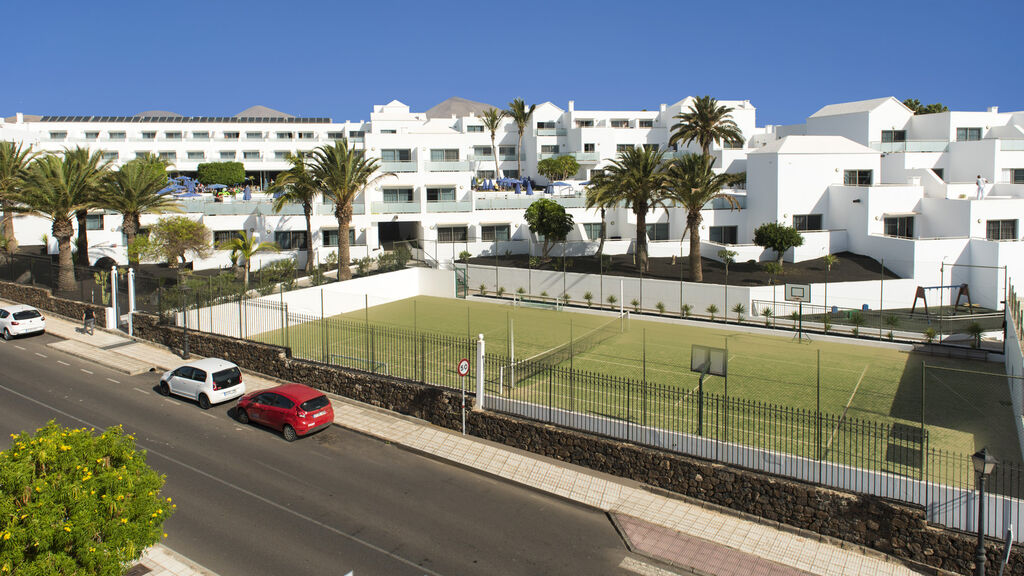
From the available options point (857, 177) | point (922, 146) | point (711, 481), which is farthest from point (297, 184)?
point (922, 146)

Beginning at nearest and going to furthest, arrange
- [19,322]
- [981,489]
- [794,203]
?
[981,489], [19,322], [794,203]

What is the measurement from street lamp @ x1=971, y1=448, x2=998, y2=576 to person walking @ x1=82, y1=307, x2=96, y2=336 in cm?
3394

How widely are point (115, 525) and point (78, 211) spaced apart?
109 feet

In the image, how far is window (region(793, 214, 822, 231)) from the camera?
4969 centimetres

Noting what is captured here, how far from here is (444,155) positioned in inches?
2381

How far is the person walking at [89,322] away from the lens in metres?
31.2

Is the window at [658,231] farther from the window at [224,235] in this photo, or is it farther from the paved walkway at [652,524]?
the paved walkway at [652,524]

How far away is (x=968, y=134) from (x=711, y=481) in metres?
60.3

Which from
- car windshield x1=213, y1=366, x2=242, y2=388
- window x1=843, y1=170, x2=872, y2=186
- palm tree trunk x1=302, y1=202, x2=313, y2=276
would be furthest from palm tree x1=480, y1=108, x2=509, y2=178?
car windshield x1=213, y1=366, x2=242, y2=388

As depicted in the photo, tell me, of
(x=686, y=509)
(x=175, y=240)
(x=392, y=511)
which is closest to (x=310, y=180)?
(x=175, y=240)

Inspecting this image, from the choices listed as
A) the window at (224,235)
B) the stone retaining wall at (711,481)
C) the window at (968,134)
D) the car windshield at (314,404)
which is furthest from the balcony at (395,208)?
the window at (968,134)

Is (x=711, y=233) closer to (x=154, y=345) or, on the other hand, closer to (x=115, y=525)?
(x=154, y=345)

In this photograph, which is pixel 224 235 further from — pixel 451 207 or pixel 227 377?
pixel 227 377

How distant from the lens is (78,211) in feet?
120
